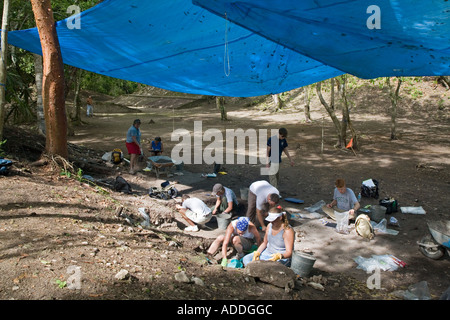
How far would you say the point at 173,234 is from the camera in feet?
17.4

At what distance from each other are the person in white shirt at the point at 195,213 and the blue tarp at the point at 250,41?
2.41 metres

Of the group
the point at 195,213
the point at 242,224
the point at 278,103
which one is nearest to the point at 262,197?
the point at 242,224

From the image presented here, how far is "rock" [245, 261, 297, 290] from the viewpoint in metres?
3.50

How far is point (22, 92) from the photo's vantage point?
1032cm

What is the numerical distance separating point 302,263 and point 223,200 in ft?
8.22

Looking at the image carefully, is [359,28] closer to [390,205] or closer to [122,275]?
[122,275]

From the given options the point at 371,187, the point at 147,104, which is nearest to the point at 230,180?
the point at 371,187

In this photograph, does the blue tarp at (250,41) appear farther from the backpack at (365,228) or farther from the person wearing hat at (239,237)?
the person wearing hat at (239,237)

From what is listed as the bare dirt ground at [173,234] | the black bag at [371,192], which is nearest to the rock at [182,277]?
the bare dirt ground at [173,234]
